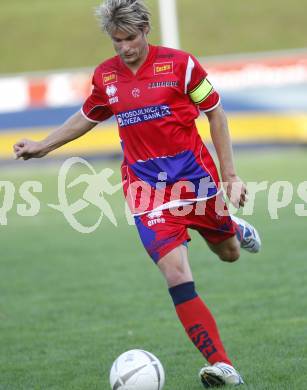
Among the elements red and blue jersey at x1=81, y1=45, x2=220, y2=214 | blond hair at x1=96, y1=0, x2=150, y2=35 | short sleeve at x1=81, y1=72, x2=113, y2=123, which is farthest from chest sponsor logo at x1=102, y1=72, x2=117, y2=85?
blond hair at x1=96, y1=0, x2=150, y2=35

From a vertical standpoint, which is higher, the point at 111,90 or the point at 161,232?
the point at 111,90

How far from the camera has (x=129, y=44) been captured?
4.95m

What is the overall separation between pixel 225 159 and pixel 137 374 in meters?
1.32

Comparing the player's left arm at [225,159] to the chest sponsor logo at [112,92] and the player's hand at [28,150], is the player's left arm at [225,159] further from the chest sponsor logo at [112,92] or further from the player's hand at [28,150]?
the player's hand at [28,150]

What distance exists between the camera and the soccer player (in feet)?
16.2

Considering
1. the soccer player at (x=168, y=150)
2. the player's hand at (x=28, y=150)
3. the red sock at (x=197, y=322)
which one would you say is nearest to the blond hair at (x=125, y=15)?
the soccer player at (x=168, y=150)

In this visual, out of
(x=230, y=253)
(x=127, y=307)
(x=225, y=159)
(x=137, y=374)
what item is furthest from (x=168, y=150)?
(x=127, y=307)

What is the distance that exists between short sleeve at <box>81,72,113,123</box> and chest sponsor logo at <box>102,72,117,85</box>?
0.35 ft

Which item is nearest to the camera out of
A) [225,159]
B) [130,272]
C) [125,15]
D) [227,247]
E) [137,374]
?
[137,374]

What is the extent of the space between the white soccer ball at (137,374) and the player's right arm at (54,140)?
1460 mm

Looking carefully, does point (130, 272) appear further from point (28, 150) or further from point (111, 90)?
point (111, 90)

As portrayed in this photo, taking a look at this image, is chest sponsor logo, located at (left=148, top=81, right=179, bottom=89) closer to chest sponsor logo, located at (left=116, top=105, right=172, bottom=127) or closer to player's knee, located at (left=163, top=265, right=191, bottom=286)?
chest sponsor logo, located at (left=116, top=105, right=172, bottom=127)

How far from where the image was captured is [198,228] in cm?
543

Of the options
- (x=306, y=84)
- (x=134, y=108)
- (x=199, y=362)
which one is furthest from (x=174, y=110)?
(x=306, y=84)
